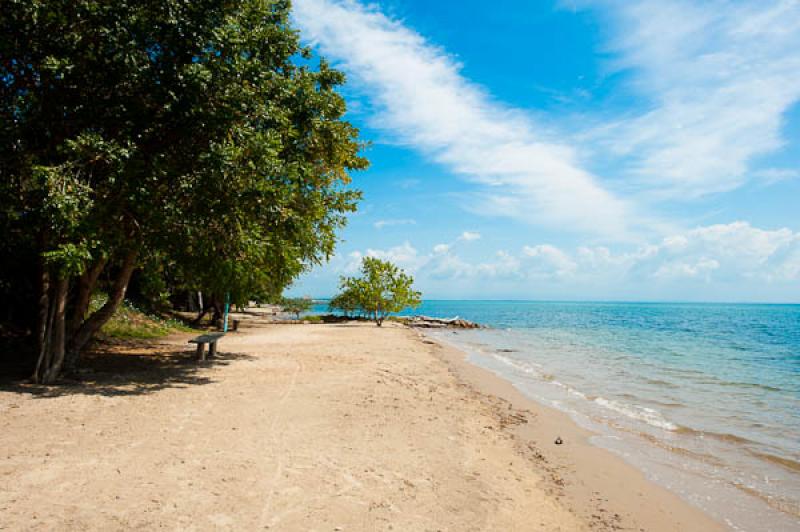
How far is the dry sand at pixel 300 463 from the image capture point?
5.23 metres

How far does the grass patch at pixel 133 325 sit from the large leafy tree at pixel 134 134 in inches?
371

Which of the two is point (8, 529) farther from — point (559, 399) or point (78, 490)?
point (559, 399)

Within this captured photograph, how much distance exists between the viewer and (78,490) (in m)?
5.55

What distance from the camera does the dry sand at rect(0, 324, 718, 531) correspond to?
17.2 ft

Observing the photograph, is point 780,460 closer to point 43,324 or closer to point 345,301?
point 43,324

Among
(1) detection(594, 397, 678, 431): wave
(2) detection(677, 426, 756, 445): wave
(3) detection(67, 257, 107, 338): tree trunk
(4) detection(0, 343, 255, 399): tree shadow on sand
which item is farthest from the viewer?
(3) detection(67, 257, 107, 338): tree trunk

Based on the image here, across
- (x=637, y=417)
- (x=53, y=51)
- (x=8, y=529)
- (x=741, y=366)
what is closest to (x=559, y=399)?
(x=637, y=417)

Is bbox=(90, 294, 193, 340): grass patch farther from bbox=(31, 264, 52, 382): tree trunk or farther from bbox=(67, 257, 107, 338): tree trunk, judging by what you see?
bbox=(31, 264, 52, 382): tree trunk

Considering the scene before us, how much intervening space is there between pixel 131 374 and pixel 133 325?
450 inches

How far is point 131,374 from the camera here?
43.1 ft

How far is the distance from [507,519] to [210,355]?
45.5 ft

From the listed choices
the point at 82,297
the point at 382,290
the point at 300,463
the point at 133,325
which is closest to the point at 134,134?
the point at 82,297

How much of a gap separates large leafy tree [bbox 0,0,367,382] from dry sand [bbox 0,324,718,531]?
3076mm

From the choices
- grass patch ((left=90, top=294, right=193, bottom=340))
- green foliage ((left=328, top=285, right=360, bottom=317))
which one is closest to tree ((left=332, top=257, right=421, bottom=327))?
green foliage ((left=328, top=285, right=360, bottom=317))
